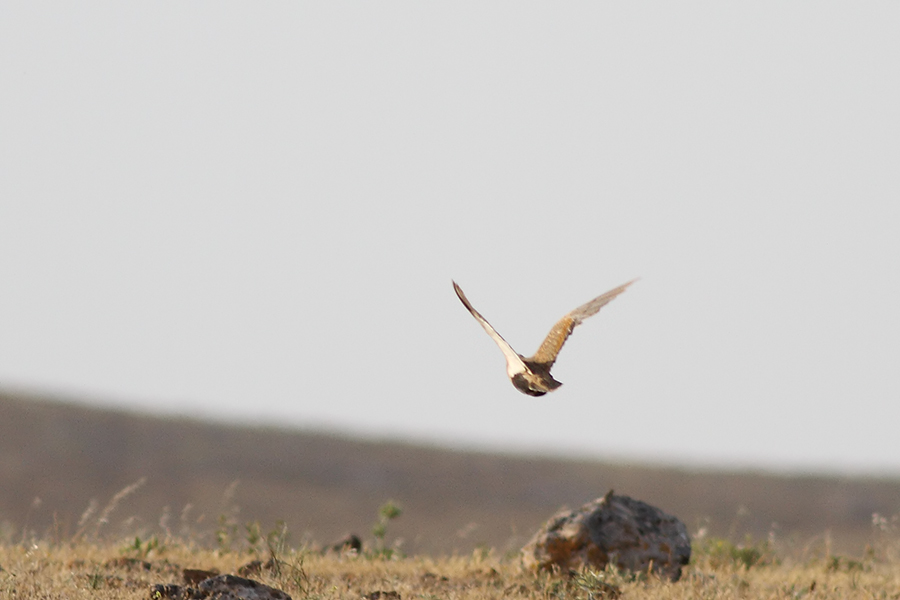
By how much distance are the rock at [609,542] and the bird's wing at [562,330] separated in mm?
2521

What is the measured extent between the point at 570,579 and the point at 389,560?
1935mm

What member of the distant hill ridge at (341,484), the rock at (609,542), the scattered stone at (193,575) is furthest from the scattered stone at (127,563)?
the distant hill ridge at (341,484)

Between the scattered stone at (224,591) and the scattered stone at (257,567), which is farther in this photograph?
the scattered stone at (257,567)

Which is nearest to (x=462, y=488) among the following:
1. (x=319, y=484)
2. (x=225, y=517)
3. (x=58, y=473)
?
(x=319, y=484)

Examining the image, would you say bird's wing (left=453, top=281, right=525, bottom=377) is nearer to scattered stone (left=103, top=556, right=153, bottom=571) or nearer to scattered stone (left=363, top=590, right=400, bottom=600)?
scattered stone (left=363, top=590, right=400, bottom=600)

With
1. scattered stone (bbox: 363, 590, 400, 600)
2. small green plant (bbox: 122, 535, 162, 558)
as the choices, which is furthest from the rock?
small green plant (bbox: 122, 535, 162, 558)

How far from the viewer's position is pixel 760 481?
3303cm

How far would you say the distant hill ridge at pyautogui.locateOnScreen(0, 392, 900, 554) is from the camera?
24719 millimetres

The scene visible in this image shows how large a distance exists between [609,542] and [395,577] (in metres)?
1.82

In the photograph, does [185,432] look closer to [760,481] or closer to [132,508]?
[132,508]

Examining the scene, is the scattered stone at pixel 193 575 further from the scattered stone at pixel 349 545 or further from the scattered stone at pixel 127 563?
the scattered stone at pixel 349 545

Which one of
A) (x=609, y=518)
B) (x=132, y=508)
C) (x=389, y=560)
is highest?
(x=609, y=518)

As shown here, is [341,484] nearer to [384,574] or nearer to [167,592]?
[384,574]

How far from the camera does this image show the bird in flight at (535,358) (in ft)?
20.4
